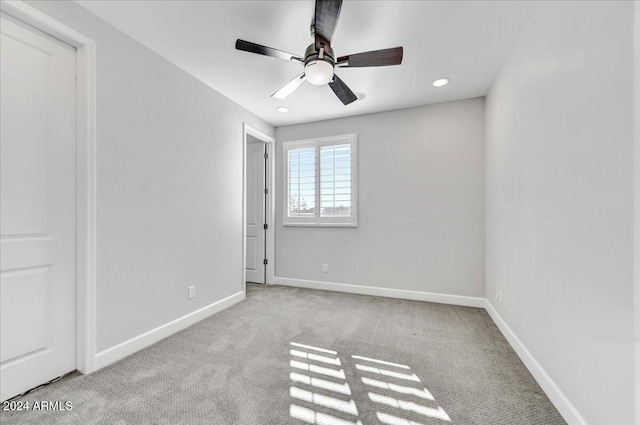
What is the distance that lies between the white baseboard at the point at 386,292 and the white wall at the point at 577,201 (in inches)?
43.9

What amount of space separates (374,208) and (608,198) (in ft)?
8.74

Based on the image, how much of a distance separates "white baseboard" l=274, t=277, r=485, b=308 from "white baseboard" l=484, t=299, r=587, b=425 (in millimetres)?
794

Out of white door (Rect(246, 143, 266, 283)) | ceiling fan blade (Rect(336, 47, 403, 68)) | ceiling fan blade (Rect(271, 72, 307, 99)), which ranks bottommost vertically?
white door (Rect(246, 143, 266, 283))

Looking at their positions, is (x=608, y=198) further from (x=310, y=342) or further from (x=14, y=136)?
(x=14, y=136)

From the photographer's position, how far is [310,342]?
237 centimetres

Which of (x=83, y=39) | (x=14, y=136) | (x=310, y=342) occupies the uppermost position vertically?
(x=83, y=39)

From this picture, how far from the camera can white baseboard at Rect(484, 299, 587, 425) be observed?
1.37m

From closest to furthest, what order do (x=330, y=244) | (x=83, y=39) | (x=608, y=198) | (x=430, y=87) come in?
(x=608, y=198), (x=83, y=39), (x=430, y=87), (x=330, y=244)

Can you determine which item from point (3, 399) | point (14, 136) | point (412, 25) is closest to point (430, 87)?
point (412, 25)

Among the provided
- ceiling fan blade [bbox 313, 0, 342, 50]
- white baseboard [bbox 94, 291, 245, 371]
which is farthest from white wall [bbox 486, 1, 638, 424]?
white baseboard [bbox 94, 291, 245, 371]

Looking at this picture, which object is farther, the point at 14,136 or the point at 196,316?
the point at 196,316

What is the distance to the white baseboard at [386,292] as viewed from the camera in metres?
3.32

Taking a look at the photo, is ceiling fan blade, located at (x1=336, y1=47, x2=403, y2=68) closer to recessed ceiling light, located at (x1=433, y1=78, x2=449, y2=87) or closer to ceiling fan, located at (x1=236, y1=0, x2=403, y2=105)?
ceiling fan, located at (x1=236, y1=0, x2=403, y2=105)

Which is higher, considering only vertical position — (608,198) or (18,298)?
(608,198)
